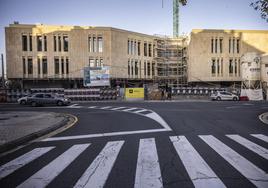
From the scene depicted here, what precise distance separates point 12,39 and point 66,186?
4759 cm

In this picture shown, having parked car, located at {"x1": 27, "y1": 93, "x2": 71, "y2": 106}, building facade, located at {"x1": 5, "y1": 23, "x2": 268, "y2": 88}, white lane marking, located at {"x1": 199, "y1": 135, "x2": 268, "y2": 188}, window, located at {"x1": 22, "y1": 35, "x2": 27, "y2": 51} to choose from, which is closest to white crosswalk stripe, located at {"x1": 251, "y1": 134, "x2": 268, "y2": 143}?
white lane marking, located at {"x1": 199, "y1": 135, "x2": 268, "y2": 188}

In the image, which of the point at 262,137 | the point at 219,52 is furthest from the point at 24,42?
the point at 262,137

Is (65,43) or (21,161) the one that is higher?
(65,43)

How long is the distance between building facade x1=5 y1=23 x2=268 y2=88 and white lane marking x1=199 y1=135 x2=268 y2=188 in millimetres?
39228

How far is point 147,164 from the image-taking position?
14.9ft

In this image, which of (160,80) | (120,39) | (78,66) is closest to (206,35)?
(160,80)

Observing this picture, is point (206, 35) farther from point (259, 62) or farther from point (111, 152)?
point (111, 152)

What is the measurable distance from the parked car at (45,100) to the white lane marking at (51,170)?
19.0 metres

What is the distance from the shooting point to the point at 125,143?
6.52 metres

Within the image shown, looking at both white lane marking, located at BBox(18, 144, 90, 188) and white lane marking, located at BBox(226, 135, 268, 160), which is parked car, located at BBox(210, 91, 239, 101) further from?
white lane marking, located at BBox(18, 144, 90, 188)

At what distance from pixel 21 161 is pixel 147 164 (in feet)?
10.5

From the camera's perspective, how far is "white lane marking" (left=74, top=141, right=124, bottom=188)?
3.63 m

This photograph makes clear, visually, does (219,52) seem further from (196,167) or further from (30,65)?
(196,167)

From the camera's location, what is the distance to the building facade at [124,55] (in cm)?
4244
